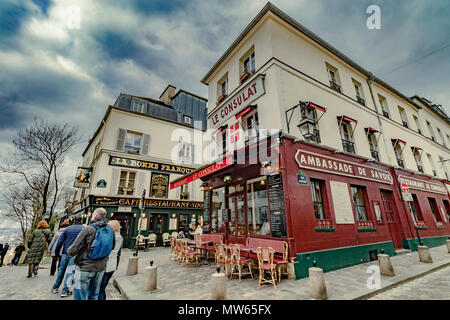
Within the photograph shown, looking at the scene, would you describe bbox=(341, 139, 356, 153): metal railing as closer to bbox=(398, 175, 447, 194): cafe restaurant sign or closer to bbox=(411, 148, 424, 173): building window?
bbox=(398, 175, 447, 194): cafe restaurant sign

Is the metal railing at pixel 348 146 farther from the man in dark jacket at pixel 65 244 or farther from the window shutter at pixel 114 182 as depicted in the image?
the window shutter at pixel 114 182

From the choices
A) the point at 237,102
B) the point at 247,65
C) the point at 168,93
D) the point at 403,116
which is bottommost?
the point at 237,102

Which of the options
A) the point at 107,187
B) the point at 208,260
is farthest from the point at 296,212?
the point at 107,187

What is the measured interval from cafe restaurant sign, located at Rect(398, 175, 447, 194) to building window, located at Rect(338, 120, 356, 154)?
388 cm

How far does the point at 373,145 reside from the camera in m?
9.63

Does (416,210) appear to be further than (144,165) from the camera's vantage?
No

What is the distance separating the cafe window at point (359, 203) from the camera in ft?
24.6

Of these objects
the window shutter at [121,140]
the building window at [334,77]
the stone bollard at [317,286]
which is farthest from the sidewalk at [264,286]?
the window shutter at [121,140]

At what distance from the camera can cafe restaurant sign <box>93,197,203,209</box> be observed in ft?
41.4

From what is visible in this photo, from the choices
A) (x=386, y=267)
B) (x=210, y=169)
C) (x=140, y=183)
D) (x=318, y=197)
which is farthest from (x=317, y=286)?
(x=140, y=183)

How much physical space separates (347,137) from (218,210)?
6956 millimetres

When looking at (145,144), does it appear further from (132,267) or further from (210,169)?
(132,267)

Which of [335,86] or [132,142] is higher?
[132,142]
